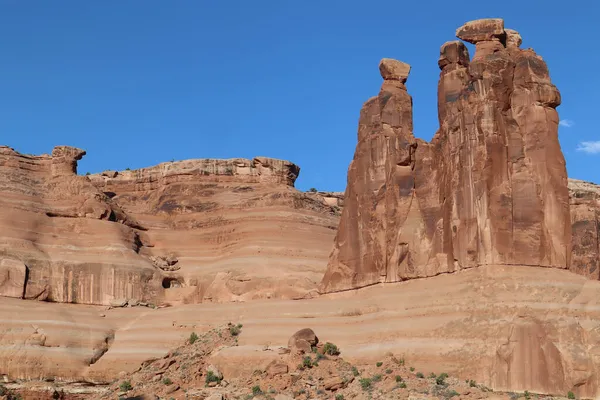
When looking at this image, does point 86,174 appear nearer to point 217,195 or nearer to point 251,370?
point 217,195

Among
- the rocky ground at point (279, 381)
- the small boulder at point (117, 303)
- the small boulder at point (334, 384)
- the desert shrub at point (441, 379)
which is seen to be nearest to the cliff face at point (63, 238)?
the small boulder at point (117, 303)

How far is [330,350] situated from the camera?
6131cm

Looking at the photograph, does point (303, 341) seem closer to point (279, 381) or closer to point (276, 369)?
point (276, 369)

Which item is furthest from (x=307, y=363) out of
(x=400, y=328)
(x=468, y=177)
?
(x=468, y=177)

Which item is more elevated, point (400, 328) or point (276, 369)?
point (400, 328)

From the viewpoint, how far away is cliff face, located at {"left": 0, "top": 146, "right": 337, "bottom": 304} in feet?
248

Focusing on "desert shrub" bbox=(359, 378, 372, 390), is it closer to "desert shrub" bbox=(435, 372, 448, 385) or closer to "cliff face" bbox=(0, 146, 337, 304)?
"desert shrub" bbox=(435, 372, 448, 385)

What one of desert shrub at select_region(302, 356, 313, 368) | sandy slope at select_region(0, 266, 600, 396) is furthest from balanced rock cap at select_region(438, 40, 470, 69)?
desert shrub at select_region(302, 356, 313, 368)

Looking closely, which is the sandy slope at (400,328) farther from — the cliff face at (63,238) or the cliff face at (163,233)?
the cliff face at (163,233)

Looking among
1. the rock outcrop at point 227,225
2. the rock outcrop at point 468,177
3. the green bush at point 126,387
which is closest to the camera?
the rock outcrop at point 468,177

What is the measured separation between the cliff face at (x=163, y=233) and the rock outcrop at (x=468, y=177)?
28.0ft

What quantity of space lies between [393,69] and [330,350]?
16712mm

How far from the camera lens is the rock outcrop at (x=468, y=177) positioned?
58.6 metres

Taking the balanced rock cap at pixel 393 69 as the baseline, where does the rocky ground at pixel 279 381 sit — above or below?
below
